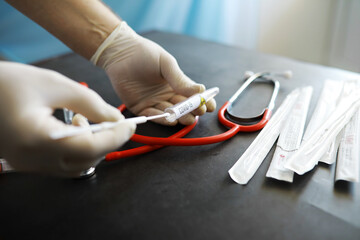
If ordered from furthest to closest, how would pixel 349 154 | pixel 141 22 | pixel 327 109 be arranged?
pixel 141 22
pixel 327 109
pixel 349 154

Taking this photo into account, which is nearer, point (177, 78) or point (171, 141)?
point (171, 141)

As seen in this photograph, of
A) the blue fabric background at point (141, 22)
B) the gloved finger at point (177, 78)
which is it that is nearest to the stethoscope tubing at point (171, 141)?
the gloved finger at point (177, 78)

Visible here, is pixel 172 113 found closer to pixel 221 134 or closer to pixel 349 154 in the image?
pixel 221 134

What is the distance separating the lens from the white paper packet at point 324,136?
53cm

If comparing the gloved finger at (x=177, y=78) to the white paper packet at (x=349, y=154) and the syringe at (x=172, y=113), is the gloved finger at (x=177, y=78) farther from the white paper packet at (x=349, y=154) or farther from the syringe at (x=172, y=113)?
the white paper packet at (x=349, y=154)

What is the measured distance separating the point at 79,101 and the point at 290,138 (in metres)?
0.42

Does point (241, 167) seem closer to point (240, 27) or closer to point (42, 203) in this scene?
point (42, 203)

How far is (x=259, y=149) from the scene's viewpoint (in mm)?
594

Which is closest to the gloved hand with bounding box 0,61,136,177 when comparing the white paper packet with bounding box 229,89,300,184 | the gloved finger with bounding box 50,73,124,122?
the gloved finger with bounding box 50,73,124,122

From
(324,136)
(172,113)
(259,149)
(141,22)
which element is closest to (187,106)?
(172,113)

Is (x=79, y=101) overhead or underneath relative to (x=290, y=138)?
overhead

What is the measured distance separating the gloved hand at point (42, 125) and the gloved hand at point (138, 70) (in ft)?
1.00

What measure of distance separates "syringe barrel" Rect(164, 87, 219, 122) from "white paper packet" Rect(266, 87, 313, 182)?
185 mm

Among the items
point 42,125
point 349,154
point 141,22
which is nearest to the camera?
point 42,125
